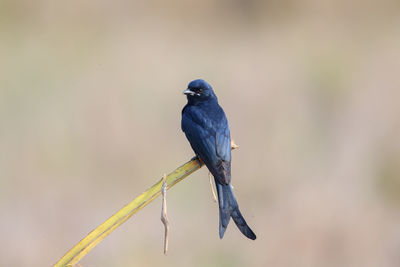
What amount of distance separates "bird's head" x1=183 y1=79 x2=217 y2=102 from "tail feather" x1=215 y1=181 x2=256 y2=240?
980 millimetres

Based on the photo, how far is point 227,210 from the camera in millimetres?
3420

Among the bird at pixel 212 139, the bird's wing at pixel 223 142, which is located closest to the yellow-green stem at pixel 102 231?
the bird at pixel 212 139

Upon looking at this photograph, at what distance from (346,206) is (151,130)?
1869 millimetres

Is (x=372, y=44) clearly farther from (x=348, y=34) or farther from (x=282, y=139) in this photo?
(x=282, y=139)

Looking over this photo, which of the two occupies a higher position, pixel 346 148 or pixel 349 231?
pixel 346 148

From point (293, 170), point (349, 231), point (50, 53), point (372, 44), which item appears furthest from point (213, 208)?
point (372, 44)

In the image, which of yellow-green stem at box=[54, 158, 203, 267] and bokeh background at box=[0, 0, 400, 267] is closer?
yellow-green stem at box=[54, 158, 203, 267]

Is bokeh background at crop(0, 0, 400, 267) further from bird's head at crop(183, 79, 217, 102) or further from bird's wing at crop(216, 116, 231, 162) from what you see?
bird's wing at crop(216, 116, 231, 162)

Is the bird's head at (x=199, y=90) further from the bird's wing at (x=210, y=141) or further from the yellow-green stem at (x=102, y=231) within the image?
the yellow-green stem at (x=102, y=231)

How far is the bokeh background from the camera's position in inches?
239

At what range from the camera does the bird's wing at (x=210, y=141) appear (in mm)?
3795

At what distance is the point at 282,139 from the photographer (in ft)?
21.5

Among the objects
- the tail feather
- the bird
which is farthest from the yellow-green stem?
the bird

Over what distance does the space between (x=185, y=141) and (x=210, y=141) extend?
229 cm
